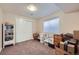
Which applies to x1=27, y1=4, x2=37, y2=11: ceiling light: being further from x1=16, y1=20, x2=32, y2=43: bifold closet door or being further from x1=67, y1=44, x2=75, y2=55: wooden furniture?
x1=67, y1=44, x2=75, y2=55: wooden furniture

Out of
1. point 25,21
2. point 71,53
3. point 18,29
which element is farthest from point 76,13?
point 18,29

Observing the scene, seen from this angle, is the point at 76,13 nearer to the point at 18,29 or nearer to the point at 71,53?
the point at 71,53

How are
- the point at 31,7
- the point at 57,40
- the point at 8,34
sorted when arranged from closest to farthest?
the point at 31,7 < the point at 57,40 < the point at 8,34

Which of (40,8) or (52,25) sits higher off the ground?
(40,8)

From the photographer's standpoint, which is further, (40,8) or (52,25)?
(52,25)

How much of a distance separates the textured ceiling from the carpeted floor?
592mm

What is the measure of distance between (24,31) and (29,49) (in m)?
0.40

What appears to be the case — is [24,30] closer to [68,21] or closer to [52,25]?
[52,25]

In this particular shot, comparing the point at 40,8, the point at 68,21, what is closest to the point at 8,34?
the point at 40,8

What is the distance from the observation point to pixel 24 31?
1.94 metres

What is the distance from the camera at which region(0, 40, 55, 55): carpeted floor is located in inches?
68.7

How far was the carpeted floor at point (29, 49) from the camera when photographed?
175 centimetres
